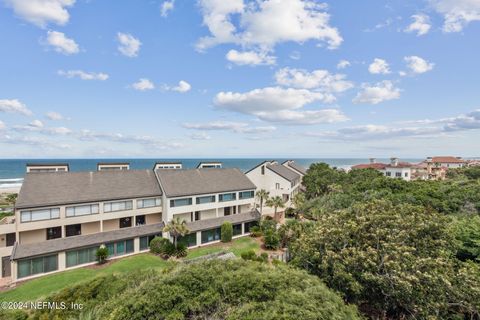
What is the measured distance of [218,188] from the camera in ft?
137

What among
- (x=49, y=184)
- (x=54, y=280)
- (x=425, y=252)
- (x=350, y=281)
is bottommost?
(x=54, y=280)

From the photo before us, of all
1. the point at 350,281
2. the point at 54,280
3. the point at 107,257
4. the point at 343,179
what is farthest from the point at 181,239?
the point at 343,179

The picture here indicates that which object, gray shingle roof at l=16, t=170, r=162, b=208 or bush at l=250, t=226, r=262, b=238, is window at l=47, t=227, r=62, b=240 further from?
bush at l=250, t=226, r=262, b=238

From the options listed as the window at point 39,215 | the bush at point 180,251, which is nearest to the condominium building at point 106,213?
the window at point 39,215

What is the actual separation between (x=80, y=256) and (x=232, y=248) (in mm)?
19335

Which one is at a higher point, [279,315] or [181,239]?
[279,315]

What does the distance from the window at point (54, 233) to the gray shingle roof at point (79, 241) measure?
3.96ft

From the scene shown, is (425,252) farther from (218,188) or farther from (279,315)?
(218,188)

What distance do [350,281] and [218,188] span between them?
27545mm

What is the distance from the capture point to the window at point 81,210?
100 ft

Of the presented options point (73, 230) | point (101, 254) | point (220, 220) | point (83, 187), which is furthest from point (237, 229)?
point (83, 187)

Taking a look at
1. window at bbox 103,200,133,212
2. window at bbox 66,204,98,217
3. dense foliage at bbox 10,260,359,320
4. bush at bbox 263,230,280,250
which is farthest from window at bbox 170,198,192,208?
dense foliage at bbox 10,260,359,320

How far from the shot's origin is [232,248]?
36438 millimetres

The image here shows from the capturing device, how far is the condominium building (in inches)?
1107
